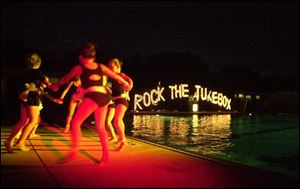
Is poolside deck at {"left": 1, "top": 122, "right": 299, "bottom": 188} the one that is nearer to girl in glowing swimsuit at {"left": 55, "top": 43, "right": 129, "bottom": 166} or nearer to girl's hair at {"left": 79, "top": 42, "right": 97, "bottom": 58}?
girl in glowing swimsuit at {"left": 55, "top": 43, "right": 129, "bottom": 166}

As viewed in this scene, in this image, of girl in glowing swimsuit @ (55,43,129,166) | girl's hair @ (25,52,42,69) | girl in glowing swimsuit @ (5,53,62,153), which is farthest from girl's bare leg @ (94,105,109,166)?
girl's hair @ (25,52,42,69)

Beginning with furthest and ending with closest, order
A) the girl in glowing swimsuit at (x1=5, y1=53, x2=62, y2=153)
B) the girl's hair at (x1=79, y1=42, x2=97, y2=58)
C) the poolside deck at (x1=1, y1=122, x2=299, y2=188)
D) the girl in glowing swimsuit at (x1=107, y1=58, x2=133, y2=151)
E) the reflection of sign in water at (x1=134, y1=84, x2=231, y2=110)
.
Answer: the reflection of sign in water at (x1=134, y1=84, x2=231, y2=110) < the girl in glowing swimsuit at (x1=107, y1=58, x2=133, y2=151) < the girl in glowing swimsuit at (x1=5, y1=53, x2=62, y2=153) < the girl's hair at (x1=79, y1=42, x2=97, y2=58) < the poolside deck at (x1=1, y1=122, x2=299, y2=188)

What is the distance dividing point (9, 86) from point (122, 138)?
27476mm

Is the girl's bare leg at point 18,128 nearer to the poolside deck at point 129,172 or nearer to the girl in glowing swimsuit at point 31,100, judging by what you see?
the girl in glowing swimsuit at point 31,100

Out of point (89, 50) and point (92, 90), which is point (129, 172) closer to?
point (92, 90)

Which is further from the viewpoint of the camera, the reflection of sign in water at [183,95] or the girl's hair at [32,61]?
the reflection of sign in water at [183,95]

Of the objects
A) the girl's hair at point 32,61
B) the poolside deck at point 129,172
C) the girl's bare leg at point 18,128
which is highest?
the girl's hair at point 32,61

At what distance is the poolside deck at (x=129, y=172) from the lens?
5.88m

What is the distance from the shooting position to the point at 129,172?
677 cm

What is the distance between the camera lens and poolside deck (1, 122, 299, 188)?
5.88 m

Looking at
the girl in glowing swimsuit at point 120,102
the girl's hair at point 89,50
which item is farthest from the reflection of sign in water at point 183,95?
the girl's hair at point 89,50

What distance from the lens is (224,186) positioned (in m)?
5.81

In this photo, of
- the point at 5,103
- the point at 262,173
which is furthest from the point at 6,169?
the point at 5,103

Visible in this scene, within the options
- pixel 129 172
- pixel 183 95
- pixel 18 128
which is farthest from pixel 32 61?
pixel 183 95
